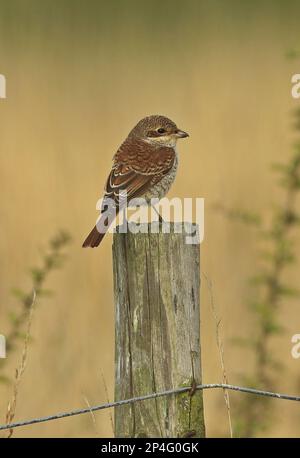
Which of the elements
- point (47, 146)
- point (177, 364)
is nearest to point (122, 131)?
point (47, 146)

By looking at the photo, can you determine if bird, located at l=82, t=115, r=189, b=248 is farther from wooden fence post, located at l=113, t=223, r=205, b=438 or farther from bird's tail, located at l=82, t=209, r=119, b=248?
wooden fence post, located at l=113, t=223, r=205, b=438

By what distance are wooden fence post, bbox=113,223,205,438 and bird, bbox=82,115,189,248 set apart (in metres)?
1.07

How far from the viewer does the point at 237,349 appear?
23.6 feet

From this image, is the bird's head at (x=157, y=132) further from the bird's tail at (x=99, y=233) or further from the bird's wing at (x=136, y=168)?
the bird's tail at (x=99, y=233)

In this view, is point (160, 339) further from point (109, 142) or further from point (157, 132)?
point (109, 142)

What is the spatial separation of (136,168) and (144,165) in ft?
0.26

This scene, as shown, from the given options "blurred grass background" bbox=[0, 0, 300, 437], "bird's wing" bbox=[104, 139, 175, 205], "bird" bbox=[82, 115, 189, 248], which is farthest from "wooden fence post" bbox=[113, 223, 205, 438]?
"blurred grass background" bbox=[0, 0, 300, 437]

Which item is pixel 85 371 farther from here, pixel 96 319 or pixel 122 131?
pixel 122 131

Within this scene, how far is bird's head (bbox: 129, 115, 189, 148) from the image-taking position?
6.27m

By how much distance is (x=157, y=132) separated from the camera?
629cm

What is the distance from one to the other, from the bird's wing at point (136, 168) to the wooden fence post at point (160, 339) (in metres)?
1.40

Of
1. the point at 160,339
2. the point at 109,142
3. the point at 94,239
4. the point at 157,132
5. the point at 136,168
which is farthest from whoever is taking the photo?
the point at 109,142

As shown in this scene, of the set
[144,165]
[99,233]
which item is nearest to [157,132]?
[144,165]

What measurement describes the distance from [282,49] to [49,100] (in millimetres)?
3149
